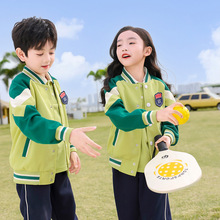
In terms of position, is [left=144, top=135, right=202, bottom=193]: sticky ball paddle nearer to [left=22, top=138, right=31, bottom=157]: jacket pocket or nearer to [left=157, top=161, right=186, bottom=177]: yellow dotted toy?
[left=157, top=161, right=186, bottom=177]: yellow dotted toy

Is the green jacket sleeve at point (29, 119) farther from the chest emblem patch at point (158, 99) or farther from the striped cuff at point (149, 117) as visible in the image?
the chest emblem patch at point (158, 99)

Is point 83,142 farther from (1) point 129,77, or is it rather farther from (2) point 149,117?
(1) point 129,77

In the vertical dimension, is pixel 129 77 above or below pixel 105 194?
above

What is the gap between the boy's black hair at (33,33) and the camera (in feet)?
5.73

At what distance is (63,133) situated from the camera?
1468 mm

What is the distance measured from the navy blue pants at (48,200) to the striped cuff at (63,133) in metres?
0.49

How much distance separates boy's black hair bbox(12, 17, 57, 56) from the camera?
5.73ft

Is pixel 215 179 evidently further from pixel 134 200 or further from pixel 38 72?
pixel 38 72

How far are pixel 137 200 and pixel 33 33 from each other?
120 centimetres

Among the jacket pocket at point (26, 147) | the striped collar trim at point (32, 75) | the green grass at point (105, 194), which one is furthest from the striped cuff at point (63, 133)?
the green grass at point (105, 194)

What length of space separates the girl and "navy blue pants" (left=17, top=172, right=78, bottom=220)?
0.32 metres

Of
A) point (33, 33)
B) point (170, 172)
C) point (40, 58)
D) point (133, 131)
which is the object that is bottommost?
point (170, 172)

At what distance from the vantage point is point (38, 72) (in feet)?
6.11

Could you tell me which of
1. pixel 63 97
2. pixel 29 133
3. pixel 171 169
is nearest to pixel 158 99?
pixel 171 169
